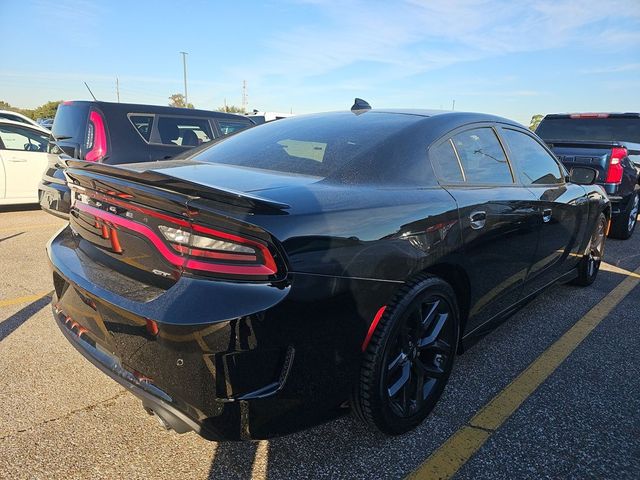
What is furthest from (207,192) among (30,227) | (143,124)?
(30,227)

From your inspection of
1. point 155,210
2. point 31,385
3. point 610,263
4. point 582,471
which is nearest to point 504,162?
point 582,471

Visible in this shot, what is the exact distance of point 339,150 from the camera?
2396 mm

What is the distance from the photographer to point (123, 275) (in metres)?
1.89

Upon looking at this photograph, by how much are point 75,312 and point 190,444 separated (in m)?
0.78

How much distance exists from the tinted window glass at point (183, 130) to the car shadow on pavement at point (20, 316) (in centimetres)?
292

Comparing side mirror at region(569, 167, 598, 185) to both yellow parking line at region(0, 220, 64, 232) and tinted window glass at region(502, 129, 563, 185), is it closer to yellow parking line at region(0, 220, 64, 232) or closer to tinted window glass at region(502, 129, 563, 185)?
tinted window glass at region(502, 129, 563, 185)

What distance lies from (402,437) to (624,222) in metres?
6.35

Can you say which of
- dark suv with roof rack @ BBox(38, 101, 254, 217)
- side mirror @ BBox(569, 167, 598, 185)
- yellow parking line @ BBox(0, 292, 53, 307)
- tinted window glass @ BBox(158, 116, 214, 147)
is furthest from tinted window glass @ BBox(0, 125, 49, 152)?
side mirror @ BBox(569, 167, 598, 185)

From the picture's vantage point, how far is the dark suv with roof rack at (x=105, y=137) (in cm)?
541

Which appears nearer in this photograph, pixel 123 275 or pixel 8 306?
pixel 123 275

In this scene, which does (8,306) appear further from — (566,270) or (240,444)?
(566,270)

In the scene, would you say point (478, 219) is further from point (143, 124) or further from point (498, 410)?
point (143, 124)

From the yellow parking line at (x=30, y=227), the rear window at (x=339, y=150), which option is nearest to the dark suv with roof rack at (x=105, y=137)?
the yellow parking line at (x=30, y=227)

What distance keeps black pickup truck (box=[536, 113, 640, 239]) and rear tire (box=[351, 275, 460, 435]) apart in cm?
367
